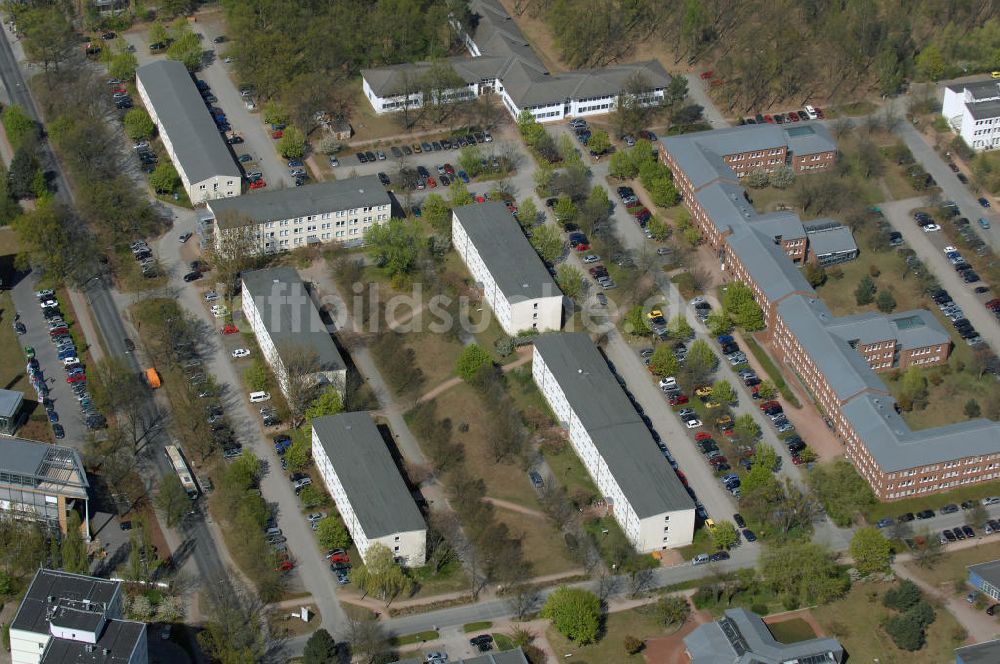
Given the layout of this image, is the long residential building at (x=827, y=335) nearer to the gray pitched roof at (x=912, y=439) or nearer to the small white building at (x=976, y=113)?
the gray pitched roof at (x=912, y=439)

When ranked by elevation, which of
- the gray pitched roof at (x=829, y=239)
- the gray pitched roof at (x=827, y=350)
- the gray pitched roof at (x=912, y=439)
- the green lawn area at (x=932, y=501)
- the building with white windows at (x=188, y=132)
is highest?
the building with white windows at (x=188, y=132)

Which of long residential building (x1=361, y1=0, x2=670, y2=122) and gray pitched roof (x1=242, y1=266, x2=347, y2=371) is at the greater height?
long residential building (x1=361, y1=0, x2=670, y2=122)

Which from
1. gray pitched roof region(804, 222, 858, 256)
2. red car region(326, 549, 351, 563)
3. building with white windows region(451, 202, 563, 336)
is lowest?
red car region(326, 549, 351, 563)

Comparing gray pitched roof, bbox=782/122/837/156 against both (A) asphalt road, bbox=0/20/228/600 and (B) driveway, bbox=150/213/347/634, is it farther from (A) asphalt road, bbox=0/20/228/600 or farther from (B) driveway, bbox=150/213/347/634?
(A) asphalt road, bbox=0/20/228/600

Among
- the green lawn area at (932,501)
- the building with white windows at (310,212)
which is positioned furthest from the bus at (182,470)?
the green lawn area at (932,501)

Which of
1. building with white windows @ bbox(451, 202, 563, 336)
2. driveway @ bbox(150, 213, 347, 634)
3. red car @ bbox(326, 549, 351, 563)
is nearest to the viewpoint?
driveway @ bbox(150, 213, 347, 634)

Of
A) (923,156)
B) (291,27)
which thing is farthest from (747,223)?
(291,27)

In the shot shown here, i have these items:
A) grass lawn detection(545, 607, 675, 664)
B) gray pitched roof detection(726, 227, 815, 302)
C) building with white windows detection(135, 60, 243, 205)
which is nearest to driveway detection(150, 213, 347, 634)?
building with white windows detection(135, 60, 243, 205)

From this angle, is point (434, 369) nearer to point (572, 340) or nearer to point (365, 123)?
point (572, 340)
